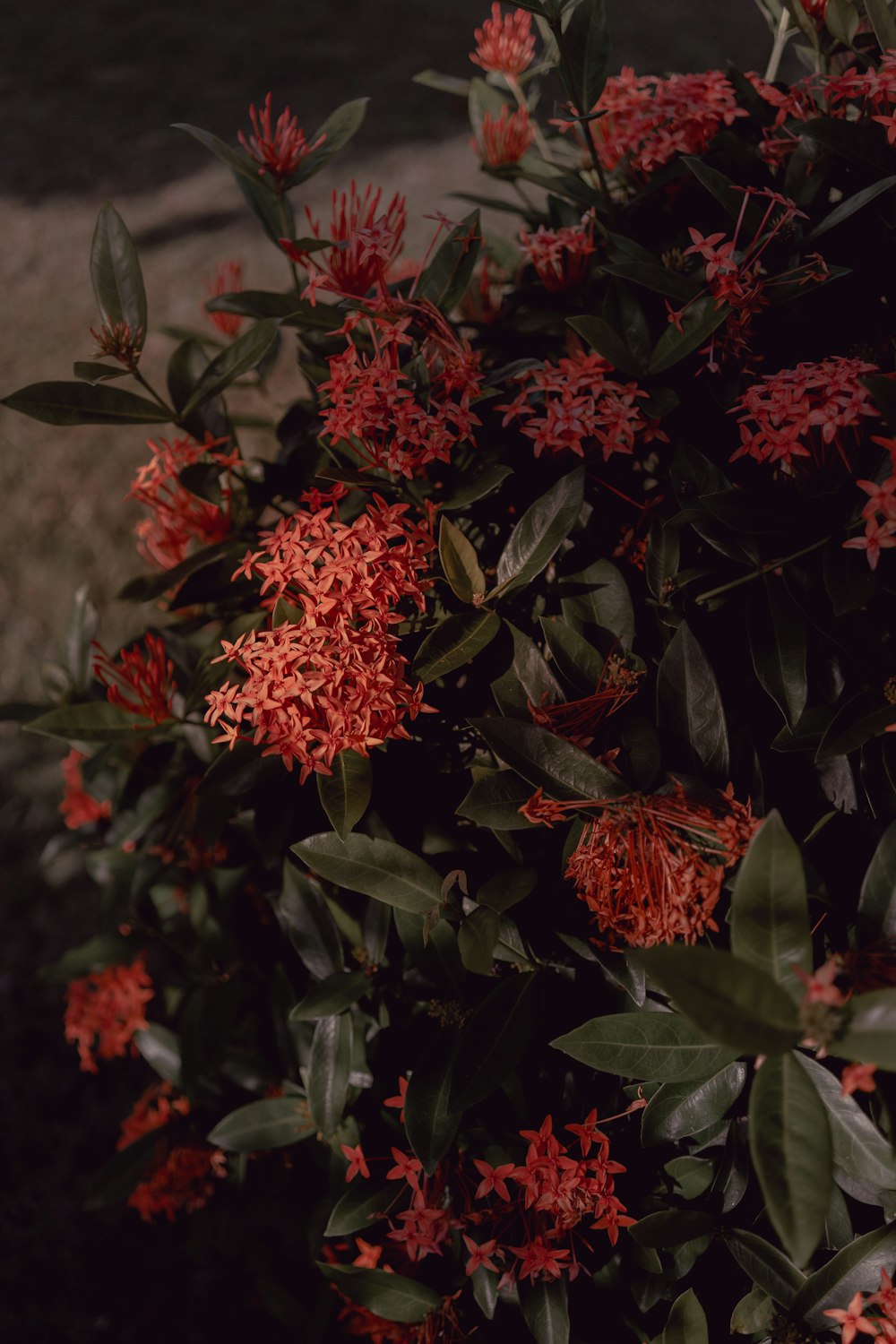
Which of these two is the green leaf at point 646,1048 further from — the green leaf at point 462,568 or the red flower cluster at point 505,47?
the red flower cluster at point 505,47

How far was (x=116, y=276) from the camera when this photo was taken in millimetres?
1234

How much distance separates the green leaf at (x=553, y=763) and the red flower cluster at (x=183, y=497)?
610 millimetres

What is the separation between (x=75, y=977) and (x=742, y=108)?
6.24ft

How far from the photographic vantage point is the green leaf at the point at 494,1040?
3.16 feet

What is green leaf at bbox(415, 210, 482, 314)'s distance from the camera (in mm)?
1200

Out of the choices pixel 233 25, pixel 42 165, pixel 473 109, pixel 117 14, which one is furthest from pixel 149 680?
pixel 117 14

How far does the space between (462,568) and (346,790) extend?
277mm

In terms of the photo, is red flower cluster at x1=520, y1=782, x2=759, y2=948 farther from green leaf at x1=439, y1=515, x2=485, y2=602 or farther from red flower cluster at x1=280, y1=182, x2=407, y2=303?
red flower cluster at x1=280, y1=182, x2=407, y2=303

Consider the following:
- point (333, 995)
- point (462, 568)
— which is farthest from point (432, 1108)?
point (462, 568)

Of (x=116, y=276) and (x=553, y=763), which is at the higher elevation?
(x=116, y=276)

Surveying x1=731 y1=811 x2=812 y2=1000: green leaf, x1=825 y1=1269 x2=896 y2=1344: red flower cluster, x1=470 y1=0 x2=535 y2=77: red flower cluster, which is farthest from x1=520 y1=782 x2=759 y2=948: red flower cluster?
x1=470 y1=0 x2=535 y2=77: red flower cluster

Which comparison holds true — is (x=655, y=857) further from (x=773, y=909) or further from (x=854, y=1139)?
(x=854, y=1139)

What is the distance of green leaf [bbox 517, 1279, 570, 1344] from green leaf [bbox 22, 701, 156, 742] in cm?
83

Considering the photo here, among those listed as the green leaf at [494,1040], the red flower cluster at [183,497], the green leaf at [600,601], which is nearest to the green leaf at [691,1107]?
the green leaf at [494,1040]
